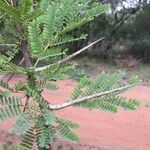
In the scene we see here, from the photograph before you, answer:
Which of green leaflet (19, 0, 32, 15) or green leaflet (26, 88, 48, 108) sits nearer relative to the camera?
green leaflet (19, 0, 32, 15)

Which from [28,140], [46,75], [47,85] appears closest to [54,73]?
[46,75]

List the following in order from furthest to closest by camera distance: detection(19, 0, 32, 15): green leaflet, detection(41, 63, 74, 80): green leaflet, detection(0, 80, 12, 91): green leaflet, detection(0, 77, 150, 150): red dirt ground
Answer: detection(0, 77, 150, 150): red dirt ground < detection(0, 80, 12, 91): green leaflet < detection(41, 63, 74, 80): green leaflet < detection(19, 0, 32, 15): green leaflet

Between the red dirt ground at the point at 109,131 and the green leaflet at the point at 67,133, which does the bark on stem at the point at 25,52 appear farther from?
the red dirt ground at the point at 109,131

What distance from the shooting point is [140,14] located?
16.8 m

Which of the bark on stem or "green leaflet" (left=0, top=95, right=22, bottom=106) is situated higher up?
the bark on stem

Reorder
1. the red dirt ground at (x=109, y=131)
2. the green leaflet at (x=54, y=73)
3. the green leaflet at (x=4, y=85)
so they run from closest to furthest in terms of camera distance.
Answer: the green leaflet at (x=54, y=73), the green leaflet at (x=4, y=85), the red dirt ground at (x=109, y=131)

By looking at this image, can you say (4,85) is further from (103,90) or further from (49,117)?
(103,90)

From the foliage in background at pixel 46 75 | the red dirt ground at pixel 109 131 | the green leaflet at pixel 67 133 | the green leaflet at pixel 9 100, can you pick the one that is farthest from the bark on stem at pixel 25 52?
the red dirt ground at pixel 109 131

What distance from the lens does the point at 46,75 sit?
141cm

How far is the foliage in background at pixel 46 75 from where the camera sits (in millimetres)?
1352

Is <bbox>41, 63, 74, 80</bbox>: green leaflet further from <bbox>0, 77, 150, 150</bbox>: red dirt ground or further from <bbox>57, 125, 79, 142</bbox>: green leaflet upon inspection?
<bbox>0, 77, 150, 150</bbox>: red dirt ground

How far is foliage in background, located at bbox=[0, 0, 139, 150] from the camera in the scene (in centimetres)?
135

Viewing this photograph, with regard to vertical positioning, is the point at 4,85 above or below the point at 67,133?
above

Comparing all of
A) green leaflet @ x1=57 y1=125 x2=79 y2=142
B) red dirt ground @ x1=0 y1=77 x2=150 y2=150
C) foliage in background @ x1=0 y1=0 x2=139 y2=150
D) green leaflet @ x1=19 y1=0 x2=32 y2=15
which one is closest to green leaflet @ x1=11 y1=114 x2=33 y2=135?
foliage in background @ x1=0 y1=0 x2=139 y2=150
